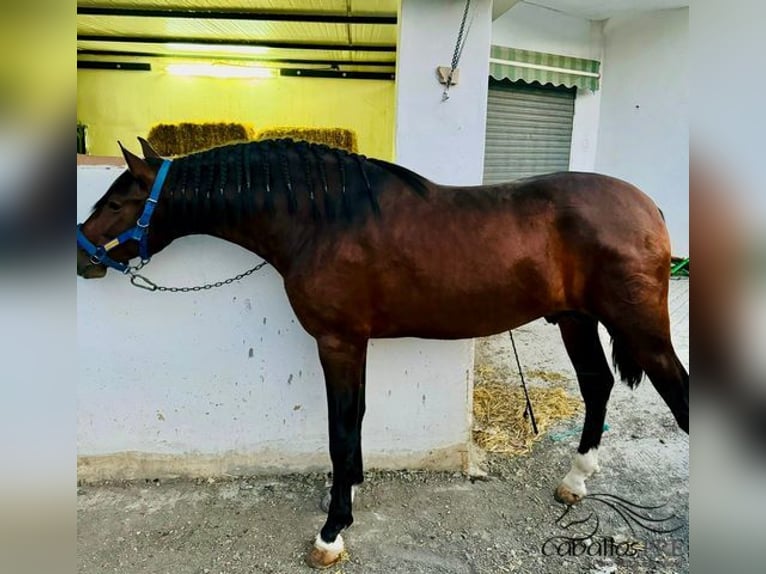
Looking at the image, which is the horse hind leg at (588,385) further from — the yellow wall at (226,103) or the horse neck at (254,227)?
the yellow wall at (226,103)

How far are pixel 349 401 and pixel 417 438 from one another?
27.0 inches

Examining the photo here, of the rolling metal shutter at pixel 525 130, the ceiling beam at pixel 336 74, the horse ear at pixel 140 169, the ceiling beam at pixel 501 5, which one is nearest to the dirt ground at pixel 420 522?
the horse ear at pixel 140 169

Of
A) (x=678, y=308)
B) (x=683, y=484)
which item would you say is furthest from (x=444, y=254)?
(x=678, y=308)

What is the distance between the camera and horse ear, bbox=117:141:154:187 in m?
1.91

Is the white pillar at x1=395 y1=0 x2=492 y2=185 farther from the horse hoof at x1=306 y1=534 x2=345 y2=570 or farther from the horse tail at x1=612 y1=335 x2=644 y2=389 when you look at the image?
the horse hoof at x1=306 y1=534 x2=345 y2=570

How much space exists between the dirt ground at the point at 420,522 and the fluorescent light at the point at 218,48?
168 inches

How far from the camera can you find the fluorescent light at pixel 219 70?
598 cm

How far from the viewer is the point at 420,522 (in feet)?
7.28

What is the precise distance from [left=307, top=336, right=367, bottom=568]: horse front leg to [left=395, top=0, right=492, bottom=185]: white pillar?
926 mm

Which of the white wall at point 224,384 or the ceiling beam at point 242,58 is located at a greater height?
the ceiling beam at point 242,58

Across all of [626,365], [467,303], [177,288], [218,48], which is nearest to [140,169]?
[177,288]

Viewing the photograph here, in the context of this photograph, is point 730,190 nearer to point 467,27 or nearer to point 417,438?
point 467,27

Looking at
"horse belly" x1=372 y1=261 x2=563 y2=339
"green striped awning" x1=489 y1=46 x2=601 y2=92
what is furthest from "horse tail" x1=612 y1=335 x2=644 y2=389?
"green striped awning" x1=489 y1=46 x2=601 y2=92

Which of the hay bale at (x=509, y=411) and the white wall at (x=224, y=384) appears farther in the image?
the hay bale at (x=509, y=411)
